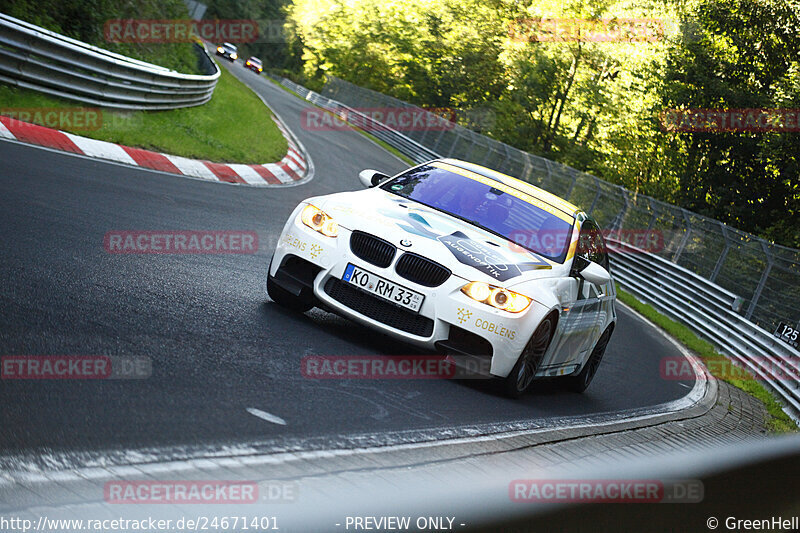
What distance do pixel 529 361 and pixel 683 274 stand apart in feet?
51.3

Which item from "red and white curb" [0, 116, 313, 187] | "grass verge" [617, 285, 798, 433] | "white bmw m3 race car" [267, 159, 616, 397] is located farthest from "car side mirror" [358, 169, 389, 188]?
"grass verge" [617, 285, 798, 433]

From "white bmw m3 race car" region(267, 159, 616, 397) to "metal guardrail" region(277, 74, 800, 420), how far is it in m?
6.38

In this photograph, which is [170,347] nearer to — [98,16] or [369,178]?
[369,178]

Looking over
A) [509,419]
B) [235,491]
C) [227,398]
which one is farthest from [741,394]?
[235,491]

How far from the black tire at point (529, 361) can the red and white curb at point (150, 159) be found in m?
7.32

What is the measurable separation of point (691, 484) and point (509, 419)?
4.16m

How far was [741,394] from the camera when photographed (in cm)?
1324

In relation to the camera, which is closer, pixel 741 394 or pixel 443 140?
pixel 741 394

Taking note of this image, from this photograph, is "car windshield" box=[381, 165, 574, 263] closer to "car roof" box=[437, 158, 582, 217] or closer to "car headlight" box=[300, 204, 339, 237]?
"car roof" box=[437, 158, 582, 217]

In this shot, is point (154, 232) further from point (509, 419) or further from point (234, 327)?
point (509, 419)

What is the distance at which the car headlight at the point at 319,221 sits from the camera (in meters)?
6.82

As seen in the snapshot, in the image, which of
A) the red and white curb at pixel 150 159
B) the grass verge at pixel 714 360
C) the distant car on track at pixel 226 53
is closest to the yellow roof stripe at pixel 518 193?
the grass verge at pixel 714 360

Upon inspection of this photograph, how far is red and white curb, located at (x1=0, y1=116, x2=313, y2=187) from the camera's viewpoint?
11852 mm

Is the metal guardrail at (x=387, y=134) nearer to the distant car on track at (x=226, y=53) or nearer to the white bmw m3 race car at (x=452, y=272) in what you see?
the distant car on track at (x=226, y=53)
